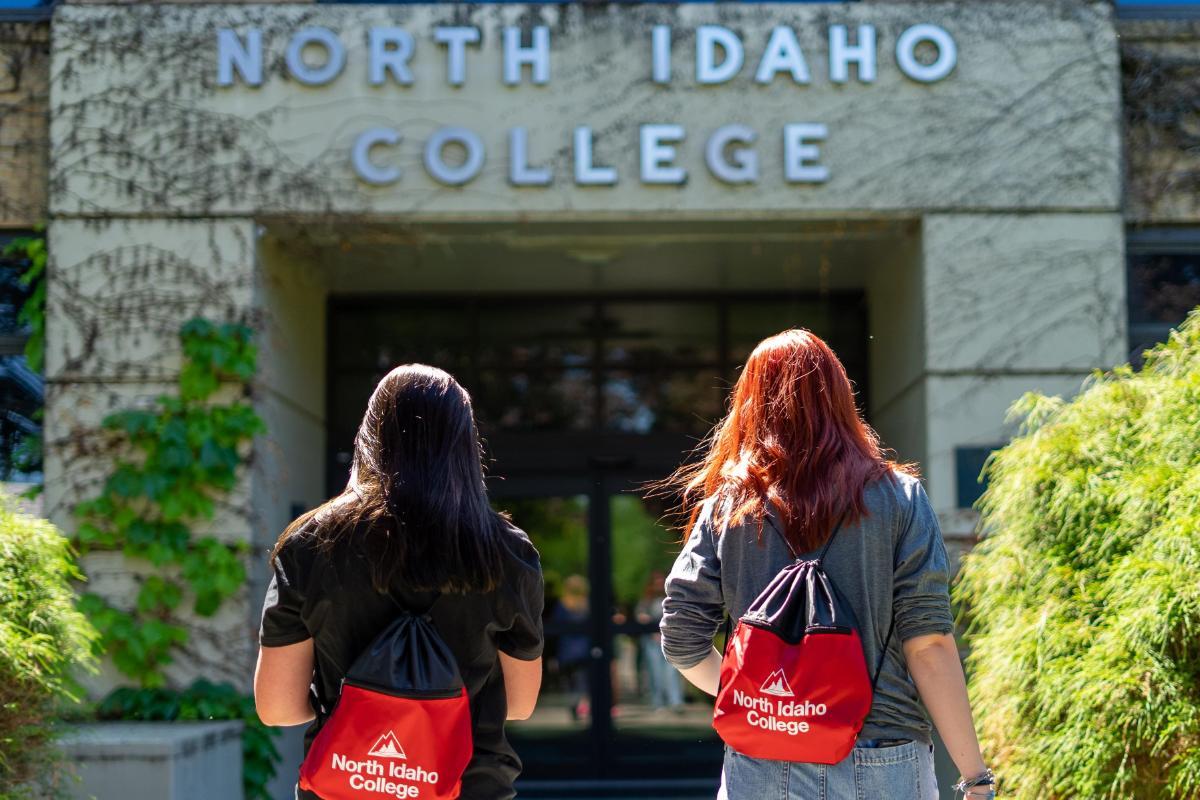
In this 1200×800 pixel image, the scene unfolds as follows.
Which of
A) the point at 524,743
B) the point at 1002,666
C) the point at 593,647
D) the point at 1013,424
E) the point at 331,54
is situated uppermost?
the point at 331,54

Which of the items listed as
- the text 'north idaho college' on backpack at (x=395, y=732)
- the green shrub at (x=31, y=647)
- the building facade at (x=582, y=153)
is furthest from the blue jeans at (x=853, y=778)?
the building facade at (x=582, y=153)

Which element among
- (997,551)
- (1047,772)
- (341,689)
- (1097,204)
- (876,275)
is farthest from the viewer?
(876,275)

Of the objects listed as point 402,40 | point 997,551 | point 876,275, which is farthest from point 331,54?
point 997,551

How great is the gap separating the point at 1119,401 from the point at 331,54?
14.1 feet

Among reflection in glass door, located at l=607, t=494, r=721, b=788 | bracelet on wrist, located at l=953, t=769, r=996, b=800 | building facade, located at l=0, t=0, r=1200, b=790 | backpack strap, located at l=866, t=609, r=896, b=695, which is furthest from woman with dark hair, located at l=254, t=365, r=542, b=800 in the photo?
reflection in glass door, located at l=607, t=494, r=721, b=788

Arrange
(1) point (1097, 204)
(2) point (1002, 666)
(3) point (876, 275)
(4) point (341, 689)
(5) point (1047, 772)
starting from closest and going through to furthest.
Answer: (4) point (341, 689)
(5) point (1047, 772)
(2) point (1002, 666)
(1) point (1097, 204)
(3) point (876, 275)

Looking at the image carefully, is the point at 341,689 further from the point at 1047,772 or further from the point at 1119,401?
the point at 1119,401

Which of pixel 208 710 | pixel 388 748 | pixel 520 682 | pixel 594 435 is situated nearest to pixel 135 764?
pixel 208 710

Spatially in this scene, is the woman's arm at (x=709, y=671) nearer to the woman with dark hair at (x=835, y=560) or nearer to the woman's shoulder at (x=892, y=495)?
the woman with dark hair at (x=835, y=560)

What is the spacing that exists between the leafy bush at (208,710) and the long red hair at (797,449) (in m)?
4.31

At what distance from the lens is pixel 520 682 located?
2.60 metres

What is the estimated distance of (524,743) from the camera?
840 centimetres

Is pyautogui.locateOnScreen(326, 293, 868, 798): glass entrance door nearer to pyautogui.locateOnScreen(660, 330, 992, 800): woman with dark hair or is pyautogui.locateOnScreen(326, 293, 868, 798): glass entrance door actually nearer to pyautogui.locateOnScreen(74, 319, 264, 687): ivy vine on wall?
pyautogui.locateOnScreen(74, 319, 264, 687): ivy vine on wall

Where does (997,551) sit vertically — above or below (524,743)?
above
